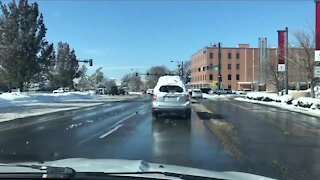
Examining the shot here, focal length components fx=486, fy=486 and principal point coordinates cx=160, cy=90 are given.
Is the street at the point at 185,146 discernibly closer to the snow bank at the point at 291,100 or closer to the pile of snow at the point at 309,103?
the pile of snow at the point at 309,103

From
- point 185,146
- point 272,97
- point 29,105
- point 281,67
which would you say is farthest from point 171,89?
point 272,97

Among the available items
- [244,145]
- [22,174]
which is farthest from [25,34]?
[22,174]

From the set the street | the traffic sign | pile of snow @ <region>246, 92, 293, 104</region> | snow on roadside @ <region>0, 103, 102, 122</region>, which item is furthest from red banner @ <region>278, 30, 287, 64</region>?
the street

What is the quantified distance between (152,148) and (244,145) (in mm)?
2515

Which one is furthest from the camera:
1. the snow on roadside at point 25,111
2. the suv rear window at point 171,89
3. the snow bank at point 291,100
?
the snow bank at point 291,100

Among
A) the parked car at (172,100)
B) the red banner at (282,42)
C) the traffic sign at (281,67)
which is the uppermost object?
the red banner at (282,42)

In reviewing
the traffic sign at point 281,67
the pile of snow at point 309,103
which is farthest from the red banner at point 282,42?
the pile of snow at point 309,103

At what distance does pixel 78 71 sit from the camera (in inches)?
3275

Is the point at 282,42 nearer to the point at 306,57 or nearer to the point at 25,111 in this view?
the point at 306,57

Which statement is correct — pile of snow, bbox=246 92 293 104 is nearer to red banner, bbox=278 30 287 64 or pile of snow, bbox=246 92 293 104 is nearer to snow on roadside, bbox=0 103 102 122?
red banner, bbox=278 30 287 64

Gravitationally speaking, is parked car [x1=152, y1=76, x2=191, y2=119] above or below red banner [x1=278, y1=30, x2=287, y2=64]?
below

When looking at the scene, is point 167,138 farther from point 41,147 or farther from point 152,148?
point 41,147

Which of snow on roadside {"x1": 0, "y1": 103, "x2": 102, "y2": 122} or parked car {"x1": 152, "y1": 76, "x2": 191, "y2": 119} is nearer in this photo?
parked car {"x1": 152, "y1": 76, "x2": 191, "y2": 119}

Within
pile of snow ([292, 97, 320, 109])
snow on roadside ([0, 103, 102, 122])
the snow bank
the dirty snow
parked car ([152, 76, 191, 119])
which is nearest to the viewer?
parked car ([152, 76, 191, 119])
